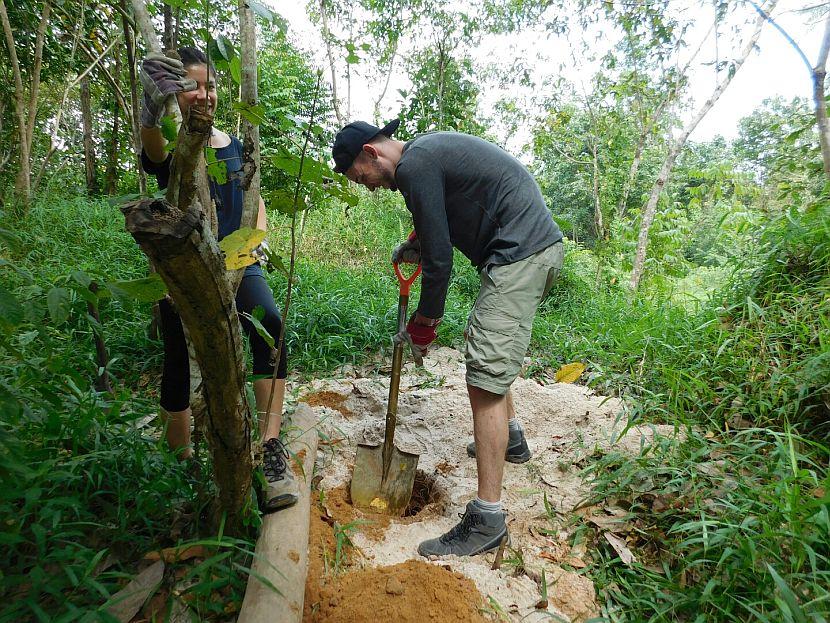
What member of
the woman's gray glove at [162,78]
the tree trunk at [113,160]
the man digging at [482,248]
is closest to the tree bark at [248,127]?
the woman's gray glove at [162,78]

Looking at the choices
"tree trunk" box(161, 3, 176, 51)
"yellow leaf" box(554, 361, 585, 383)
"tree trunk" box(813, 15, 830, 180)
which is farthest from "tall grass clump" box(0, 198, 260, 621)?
"tree trunk" box(813, 15, 830, 180)

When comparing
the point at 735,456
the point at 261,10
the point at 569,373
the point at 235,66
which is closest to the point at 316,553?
the point at 235,66

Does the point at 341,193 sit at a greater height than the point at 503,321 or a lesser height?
greater

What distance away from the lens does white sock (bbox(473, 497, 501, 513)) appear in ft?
6.00

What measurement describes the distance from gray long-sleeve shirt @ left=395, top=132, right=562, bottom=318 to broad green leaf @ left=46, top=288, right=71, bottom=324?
1255mm

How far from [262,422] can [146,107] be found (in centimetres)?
116

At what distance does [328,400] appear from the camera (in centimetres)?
296

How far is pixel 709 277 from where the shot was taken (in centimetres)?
723

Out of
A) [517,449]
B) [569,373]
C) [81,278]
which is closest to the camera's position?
[81,278]

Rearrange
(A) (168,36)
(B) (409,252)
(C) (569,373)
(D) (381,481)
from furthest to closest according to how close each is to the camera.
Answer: (C) (569,373), (A) (168,36), (B) (409,252), (D) (381,481)

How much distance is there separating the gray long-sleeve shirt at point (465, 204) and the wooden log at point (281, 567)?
1015 mm

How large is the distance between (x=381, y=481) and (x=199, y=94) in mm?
1801

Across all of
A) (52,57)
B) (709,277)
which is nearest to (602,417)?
(709,277)

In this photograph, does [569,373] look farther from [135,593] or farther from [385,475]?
[135,593]
